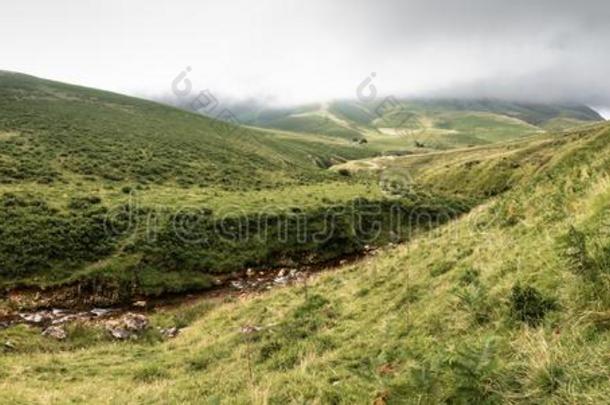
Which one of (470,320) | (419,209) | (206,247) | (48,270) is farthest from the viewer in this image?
(419,209)

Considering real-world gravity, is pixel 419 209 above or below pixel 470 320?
below

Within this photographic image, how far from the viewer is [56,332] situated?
A: 20.1 meters

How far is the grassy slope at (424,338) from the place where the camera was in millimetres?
5809

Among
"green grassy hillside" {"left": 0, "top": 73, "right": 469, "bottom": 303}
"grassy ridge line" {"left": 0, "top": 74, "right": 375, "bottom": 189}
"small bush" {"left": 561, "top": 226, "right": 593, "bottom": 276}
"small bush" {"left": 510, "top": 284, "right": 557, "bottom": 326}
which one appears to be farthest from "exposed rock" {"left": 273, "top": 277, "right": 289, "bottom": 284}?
"grassy ridge line" {"left": 0, "top": 74, "right": 375, "bottom": 189}

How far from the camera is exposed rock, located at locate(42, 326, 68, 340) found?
19688mm

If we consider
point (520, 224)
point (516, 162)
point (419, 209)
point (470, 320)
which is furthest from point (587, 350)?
point (516, 162)

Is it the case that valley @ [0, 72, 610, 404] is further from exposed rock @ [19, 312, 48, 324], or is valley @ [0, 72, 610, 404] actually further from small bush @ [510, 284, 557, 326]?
exposed rock @ [19, 312, 48, 324]

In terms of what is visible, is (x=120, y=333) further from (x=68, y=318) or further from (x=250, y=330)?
(x=250, y=330)

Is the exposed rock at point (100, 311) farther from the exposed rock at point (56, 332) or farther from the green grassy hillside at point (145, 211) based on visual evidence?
the exposed rock at point (56, 332)

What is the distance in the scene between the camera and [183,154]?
208 feet

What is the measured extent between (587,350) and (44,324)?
22.1 meters

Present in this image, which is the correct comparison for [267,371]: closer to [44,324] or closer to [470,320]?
[470,320]

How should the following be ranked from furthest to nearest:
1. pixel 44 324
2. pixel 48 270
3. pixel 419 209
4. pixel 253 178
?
pixel 253 178
pixel 419 209
pixel 48 270
pixel 44 324

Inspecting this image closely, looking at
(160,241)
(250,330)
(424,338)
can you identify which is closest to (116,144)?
(160,241)
